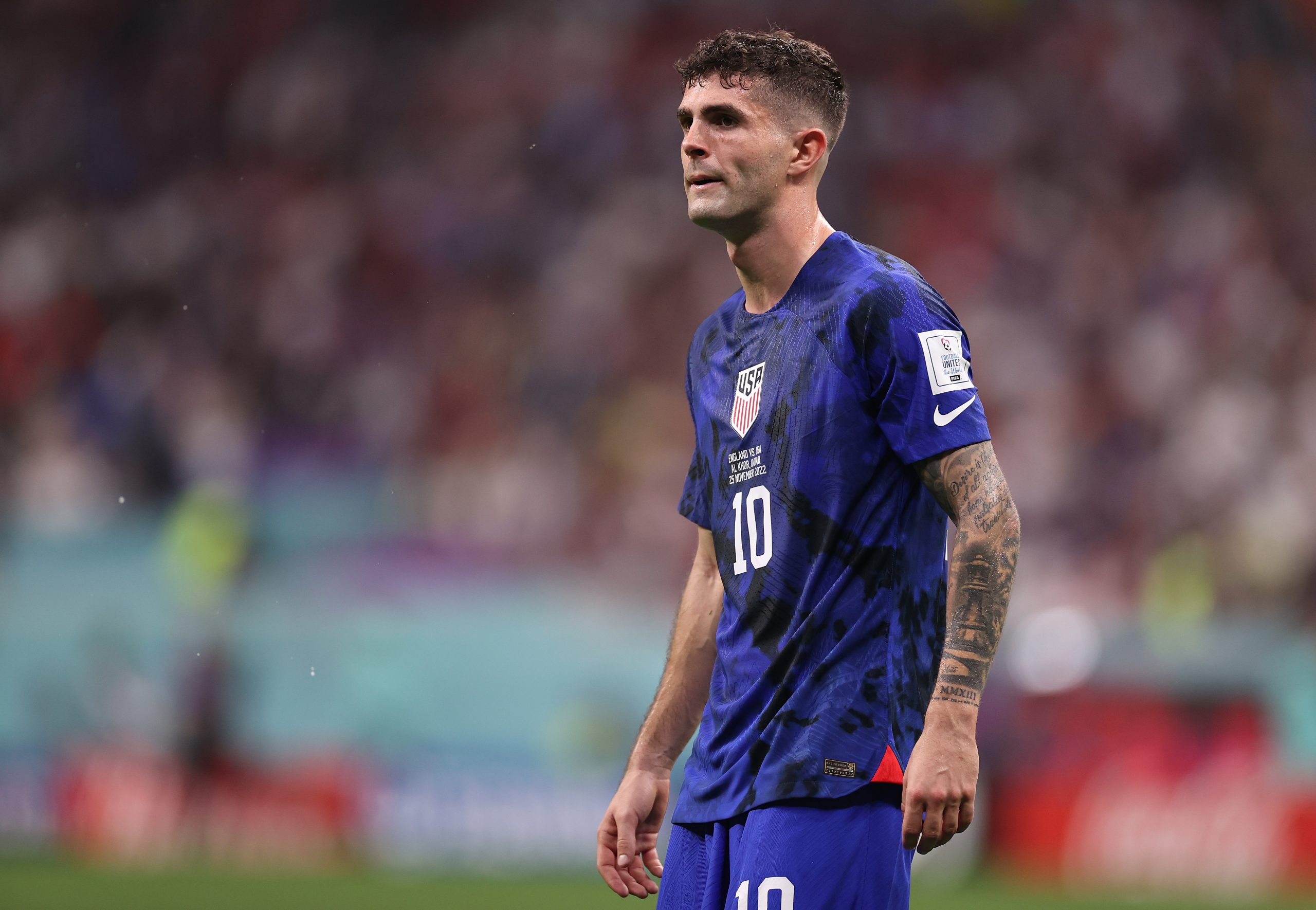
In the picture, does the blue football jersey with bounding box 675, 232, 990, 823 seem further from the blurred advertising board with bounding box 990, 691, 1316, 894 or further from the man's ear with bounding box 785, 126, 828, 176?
the blurred advertising board with bounding box 990, 691, 1316, 894

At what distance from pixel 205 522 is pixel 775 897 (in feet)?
29.7

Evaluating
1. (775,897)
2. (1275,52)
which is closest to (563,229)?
(1275,52)

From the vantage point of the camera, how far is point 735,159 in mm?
3137

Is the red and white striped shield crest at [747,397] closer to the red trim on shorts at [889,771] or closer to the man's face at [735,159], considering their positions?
the man's face at [735,159]

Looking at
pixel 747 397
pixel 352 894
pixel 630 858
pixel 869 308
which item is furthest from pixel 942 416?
pixel 352 894

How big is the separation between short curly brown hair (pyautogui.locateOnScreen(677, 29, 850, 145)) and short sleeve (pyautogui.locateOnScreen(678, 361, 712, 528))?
623 mm

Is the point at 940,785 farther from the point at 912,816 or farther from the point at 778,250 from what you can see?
the point at 778,250

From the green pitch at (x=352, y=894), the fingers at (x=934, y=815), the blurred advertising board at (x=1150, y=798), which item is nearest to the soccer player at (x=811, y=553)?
the fingers at (x=934, y=815)

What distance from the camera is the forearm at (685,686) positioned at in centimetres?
333

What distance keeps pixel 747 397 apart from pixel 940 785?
0.93m

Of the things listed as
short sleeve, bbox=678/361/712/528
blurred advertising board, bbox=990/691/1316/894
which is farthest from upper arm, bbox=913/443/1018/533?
blurred advertising board, bbox=990/691/1316/894

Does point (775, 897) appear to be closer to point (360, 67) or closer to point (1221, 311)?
point (1221, 311)

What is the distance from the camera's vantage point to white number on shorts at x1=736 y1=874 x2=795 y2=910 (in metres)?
2.79

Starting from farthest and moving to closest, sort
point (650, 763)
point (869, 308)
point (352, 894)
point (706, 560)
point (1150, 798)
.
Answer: point (1150, 798) < point (352, 894) < point (706, 560) < point (650, 763) < point (869, 308)
